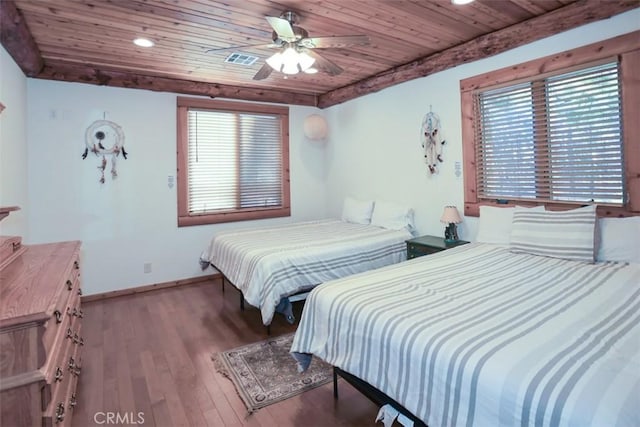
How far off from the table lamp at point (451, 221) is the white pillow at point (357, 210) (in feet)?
3.94

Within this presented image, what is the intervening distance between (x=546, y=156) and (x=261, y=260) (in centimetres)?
265

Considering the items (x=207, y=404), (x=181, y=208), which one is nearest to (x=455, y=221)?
(x=207, y=404)

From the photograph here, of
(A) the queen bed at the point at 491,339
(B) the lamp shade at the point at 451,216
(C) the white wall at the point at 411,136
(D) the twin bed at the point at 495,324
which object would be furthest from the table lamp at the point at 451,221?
(A) the queen bed at the point at 491,339

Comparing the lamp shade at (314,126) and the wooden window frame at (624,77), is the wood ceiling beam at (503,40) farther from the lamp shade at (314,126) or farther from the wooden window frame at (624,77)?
the lamp shade at (314,126)

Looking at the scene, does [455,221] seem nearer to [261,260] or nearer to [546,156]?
[546,156]

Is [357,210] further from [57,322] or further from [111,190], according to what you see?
[57,322]

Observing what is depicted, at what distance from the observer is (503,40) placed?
307 cm

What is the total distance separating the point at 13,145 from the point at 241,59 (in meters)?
2.22

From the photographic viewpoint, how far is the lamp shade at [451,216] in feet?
11.5

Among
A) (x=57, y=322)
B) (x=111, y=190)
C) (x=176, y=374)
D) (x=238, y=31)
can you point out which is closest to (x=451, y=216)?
(x=238, y=31)

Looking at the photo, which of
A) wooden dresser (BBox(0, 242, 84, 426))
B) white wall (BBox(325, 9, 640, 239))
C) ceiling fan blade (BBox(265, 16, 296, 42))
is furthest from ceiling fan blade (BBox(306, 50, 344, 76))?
wooden dresser (BBox(0, 242, 84, 426))

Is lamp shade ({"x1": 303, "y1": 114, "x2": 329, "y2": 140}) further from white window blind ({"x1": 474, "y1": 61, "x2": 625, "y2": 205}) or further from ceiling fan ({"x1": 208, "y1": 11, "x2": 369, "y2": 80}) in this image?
white window blind ({"x1": 474, "y1": 61, "x2": 625, "y2": 205})

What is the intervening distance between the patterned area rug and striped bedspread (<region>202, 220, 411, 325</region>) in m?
0.27

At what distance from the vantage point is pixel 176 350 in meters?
2.76
